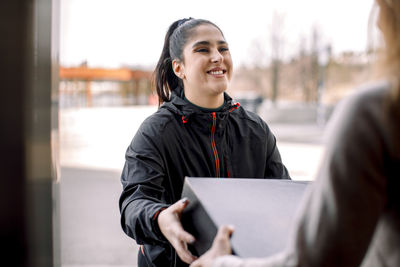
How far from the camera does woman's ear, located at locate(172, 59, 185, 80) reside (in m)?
1.46

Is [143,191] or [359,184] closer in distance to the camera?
[359,184]

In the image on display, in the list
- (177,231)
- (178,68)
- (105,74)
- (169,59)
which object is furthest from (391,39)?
(105,74)

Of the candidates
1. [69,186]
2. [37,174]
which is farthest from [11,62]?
[69,186]

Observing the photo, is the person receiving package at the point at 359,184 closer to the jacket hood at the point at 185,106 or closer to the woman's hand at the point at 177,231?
the woman's hand at the point at 177,231

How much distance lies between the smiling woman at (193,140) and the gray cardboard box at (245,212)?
260 mm

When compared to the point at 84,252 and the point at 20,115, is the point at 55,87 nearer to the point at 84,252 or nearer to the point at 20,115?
the point at 20,115

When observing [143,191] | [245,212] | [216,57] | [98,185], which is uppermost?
[216,57]

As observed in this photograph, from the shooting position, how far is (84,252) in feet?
10.4

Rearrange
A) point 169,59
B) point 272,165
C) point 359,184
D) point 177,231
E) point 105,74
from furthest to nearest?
point 105,74
point 169,59
point 272,165
point 177,231
point 359,184

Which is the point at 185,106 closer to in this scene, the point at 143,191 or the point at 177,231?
the point at 143,191

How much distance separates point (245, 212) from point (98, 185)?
4.58 meters

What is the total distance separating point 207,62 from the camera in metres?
1.37

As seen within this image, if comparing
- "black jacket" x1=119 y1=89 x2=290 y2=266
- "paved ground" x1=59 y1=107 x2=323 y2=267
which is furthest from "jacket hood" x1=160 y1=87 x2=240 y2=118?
"paved ground" x1=59 y1=107 x2=323 y2=267

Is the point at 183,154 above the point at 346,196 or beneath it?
beneath
